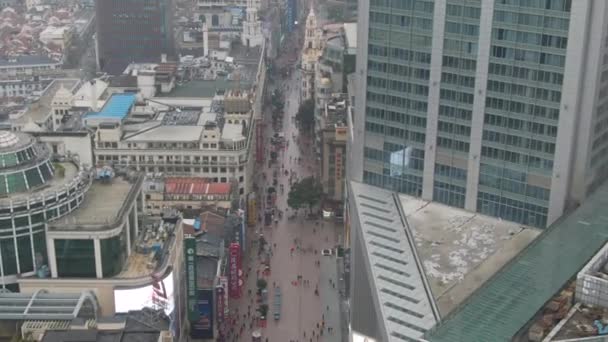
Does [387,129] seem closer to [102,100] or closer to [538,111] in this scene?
[538,111]

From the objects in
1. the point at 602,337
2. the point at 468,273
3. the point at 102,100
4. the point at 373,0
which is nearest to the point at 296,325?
the point at 468,273

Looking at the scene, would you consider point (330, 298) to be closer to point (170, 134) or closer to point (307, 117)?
point (170, 134)

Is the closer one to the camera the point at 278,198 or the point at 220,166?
the point at 220,166

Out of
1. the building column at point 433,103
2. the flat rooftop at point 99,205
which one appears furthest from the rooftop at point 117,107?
the building column at point 433,103

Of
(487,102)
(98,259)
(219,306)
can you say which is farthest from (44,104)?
(487,102)

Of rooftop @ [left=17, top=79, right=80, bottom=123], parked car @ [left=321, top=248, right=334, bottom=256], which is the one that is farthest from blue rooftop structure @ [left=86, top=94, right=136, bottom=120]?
parked car @ [left=321, top=248, right=334, bottom=256]

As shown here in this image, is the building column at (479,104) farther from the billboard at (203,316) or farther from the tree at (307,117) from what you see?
the tree at (307,117)

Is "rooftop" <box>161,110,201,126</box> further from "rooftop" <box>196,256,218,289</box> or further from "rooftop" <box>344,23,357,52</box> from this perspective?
"rooftop" <box>196,256,218,289</box>
